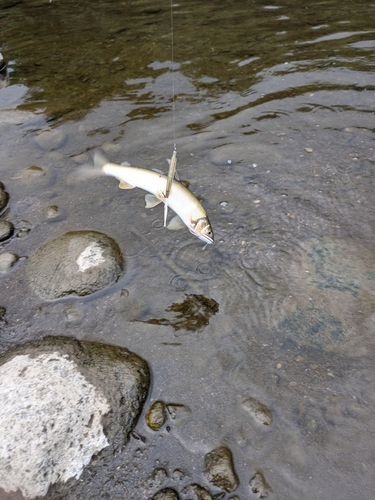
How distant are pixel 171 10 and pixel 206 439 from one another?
9.10 m

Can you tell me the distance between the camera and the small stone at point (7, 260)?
4.65 m

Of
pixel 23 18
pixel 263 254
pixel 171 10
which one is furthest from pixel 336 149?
pixel 23 18

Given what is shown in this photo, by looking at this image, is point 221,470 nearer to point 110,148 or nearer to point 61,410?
point 61,410

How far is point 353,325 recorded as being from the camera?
150 inches

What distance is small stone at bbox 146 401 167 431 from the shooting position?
335 centimetres

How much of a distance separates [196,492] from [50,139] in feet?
16.0

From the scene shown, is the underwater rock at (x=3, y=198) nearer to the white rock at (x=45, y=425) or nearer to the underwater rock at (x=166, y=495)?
the white rock at (x=45, y=425)

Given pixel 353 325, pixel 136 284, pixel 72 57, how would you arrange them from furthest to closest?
pixel 72 57, pixel 136 284, pixel 353 325

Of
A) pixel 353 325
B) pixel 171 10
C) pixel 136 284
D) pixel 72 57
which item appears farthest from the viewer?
pixel 171 10

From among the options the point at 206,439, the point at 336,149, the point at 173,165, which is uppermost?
the point at 173,165

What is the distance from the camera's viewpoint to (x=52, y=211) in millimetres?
5230

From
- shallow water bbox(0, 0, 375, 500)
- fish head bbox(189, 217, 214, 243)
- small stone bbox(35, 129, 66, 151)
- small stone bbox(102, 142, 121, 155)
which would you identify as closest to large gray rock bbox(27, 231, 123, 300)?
shallow water bbox(0, 0, 375, 500)

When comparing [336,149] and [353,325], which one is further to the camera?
[336,149]

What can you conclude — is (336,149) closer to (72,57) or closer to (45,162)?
(45,162)
